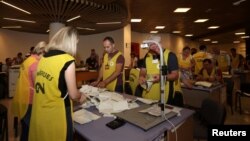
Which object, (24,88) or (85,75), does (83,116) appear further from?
(85,75)

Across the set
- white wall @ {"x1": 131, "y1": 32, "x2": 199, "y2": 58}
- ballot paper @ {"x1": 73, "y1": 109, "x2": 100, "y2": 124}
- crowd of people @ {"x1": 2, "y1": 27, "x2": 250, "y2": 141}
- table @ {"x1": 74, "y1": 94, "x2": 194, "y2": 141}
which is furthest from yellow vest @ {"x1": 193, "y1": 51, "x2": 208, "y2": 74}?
white wall @ {"x1": 131, "y1": 32, "x2": 199, "y2": 58}

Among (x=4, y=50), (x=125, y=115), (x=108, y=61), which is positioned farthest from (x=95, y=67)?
(x=125, y=115)

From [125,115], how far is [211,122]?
3.32 feet

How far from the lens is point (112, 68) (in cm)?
297

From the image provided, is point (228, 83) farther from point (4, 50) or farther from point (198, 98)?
point (4, 50)

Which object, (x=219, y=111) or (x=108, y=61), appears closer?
(x=219, y=111)

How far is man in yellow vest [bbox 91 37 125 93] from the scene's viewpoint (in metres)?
2.88

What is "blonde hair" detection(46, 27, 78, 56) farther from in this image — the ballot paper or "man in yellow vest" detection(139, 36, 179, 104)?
"man in yellow vest" detection(139, 36, 179, 104)

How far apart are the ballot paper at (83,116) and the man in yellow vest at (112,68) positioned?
3.34ft

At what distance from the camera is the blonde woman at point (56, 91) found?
1.37 meters

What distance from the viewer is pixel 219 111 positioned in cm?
198

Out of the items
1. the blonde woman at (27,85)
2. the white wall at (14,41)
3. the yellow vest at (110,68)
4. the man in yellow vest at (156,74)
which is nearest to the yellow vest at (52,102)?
the blonde woman at (27,85)

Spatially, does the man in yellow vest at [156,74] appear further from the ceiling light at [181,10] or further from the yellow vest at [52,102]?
the ceiling light at [181,10]

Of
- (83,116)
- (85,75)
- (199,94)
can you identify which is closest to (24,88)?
(83,116)
